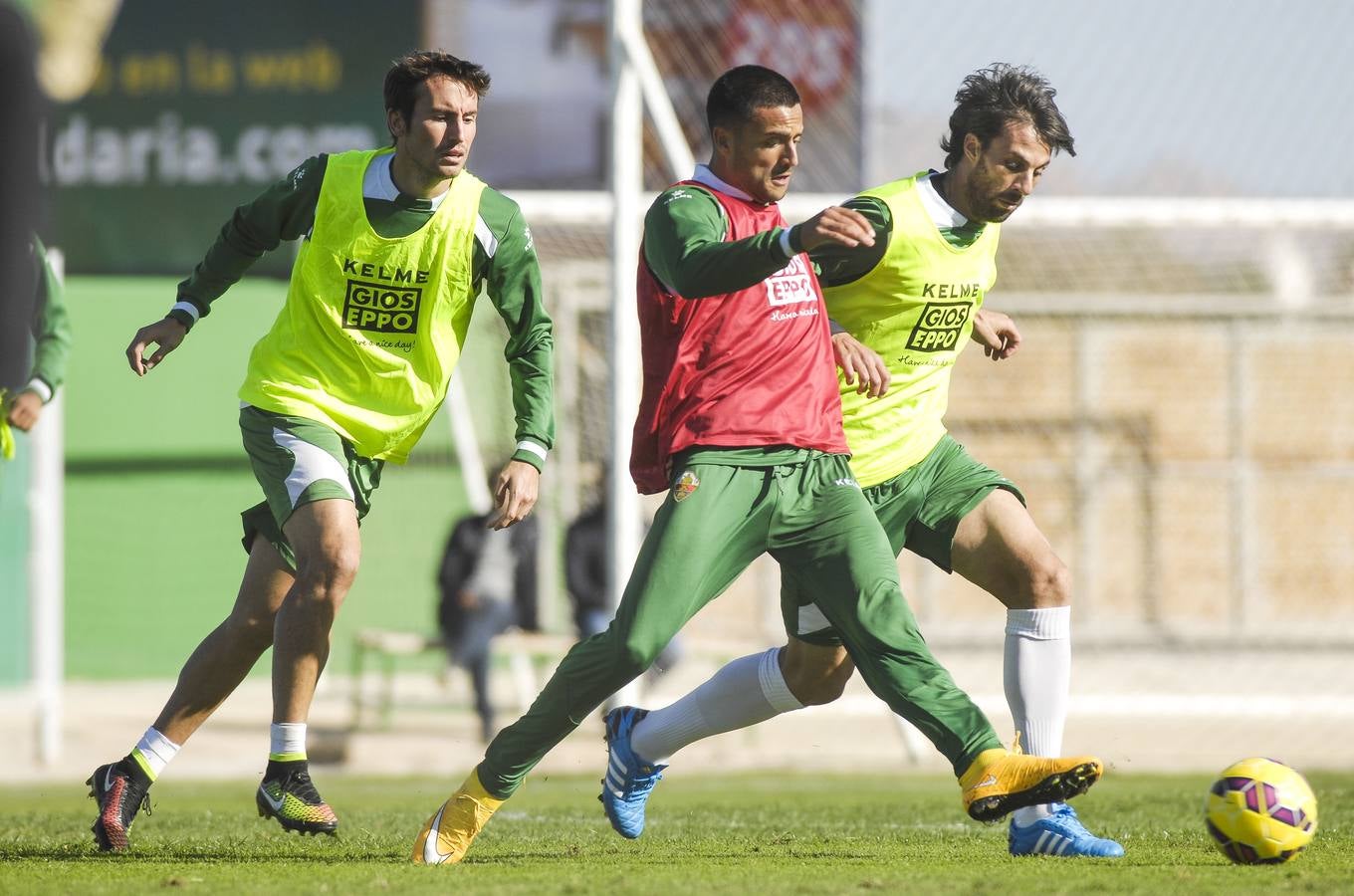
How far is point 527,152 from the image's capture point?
15852mm

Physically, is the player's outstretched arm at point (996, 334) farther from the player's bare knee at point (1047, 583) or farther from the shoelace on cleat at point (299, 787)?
the shoelace on cleat at point (299, 787)

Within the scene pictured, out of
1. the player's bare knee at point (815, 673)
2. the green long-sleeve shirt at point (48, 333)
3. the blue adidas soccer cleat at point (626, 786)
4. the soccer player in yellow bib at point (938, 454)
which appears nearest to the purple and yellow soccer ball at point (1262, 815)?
the soccer player in yellow bib at point (938, 454)

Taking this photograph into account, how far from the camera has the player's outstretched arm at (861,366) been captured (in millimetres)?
4844

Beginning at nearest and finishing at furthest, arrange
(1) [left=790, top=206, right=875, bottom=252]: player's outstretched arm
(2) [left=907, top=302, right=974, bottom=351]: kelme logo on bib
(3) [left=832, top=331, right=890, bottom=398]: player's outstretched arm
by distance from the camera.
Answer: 1. (1) [left=790, top=206, right=875, bottom=252]: player's outstretched arm
2. (3) [left=832, top=331, right=890, bottom=398]: player's outstretched arm
3. (2) [left=907, top=302, right=974, bottom=351]: kelme logo on bib

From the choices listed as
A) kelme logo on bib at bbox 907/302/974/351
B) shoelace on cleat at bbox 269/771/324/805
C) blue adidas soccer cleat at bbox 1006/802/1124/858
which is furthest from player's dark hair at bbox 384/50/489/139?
blue adidas soccer cleat at bbox 1006/802/1124/858

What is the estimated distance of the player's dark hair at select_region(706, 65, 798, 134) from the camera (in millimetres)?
4699

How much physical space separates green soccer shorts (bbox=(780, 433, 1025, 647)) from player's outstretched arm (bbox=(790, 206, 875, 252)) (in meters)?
1.21

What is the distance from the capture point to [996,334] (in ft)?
A: 18.2

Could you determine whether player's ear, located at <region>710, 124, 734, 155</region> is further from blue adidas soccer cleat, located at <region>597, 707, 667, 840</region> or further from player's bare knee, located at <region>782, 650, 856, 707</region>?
blue adidas soccer cleat, located at <region>597, 707, 667, 840</region>

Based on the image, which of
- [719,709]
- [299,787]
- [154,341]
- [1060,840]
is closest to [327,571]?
[299,787]

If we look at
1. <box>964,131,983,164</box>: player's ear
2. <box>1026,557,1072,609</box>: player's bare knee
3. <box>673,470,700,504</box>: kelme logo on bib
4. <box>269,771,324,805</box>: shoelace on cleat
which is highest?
<box>964,131,983,164</box>: player's ear

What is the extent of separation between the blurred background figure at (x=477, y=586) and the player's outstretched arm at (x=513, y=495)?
22.0ft

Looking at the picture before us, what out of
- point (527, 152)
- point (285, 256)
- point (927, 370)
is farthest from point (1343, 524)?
point (927, 370)

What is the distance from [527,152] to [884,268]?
10978mm
